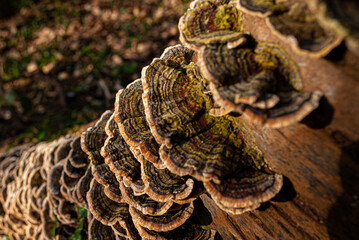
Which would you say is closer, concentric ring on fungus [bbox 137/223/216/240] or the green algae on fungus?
the green algae on fungus

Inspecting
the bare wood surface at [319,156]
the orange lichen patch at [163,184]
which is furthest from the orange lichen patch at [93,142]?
the bare wood surface at [319,156]

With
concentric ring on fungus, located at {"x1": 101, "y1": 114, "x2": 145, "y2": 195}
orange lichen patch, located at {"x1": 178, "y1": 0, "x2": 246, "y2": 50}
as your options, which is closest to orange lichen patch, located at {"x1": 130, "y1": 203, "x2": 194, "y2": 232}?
concentric ring on fungus, located at {"x1": 101, "y1": 114, "x2": 145, "y2": 195}

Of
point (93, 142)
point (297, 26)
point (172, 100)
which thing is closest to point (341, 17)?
point (297, 26)

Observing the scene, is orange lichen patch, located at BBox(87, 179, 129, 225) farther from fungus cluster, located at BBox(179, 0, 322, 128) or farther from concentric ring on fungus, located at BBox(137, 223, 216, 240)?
fungus cluster, located at BBox(179, 0, 322, 128)

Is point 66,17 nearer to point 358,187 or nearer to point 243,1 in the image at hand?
point 243,1

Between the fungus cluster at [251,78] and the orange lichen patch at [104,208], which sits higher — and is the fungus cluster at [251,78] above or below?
above

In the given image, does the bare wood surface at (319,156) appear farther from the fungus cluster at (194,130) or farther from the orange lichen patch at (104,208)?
the orange lichen patch at (104,208)

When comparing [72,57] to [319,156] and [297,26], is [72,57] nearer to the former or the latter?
[297,26]
